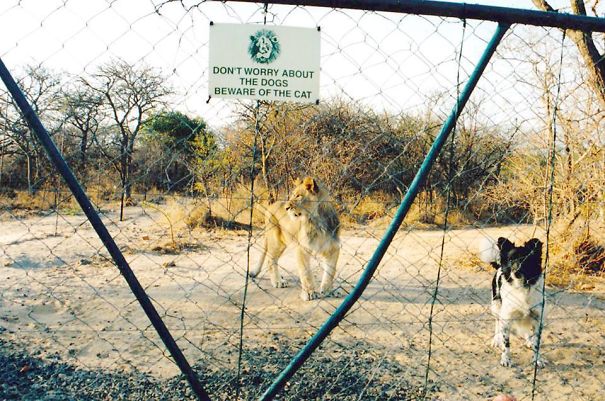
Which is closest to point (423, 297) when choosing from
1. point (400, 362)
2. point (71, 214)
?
point (400, 362)

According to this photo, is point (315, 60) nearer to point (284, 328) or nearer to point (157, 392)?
point (157, 392)

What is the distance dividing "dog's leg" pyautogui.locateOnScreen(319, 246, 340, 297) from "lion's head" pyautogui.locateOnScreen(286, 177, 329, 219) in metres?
0.57

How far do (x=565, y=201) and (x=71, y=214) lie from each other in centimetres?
1235

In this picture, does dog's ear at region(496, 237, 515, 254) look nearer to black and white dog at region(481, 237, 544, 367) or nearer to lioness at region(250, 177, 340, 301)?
black and white dog at region(481, 237, 544, 367)

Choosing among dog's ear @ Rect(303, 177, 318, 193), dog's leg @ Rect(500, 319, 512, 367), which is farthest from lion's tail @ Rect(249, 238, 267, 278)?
dog's leg @ Rect(500, 319, 512, 367)

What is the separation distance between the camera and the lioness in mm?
5613

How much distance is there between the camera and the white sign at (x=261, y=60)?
181 centimetres

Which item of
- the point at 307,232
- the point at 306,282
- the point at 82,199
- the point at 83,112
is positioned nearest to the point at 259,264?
the point at 307,232

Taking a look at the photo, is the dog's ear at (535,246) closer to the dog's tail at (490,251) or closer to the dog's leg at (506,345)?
the dog's tail at (490,251)

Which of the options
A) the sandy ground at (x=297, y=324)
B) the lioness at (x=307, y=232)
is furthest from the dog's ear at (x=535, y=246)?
the lioness at (x=307, y=232)

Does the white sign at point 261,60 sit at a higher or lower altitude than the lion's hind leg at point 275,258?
higher

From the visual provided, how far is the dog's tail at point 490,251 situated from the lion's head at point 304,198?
197 cm

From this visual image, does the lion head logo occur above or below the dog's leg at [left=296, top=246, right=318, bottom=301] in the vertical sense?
above

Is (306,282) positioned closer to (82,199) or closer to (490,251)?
(490,251)
